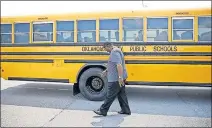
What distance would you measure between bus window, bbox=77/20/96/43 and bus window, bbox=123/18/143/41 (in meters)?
0.84

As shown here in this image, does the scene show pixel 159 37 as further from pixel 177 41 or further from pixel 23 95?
pixel 23 95

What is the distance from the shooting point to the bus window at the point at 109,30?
23.7ft

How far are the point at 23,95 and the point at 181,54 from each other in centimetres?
462

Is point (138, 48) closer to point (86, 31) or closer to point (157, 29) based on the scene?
point (157, 29)

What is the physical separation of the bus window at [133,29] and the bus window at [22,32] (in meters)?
2.80

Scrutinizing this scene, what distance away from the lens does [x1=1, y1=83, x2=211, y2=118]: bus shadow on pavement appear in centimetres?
635

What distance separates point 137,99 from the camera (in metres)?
7.47

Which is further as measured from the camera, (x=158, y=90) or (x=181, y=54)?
(x=158, y=90)

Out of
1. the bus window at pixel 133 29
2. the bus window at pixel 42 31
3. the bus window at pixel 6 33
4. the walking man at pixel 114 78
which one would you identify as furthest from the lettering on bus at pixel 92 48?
the bus window at pixel 6 33

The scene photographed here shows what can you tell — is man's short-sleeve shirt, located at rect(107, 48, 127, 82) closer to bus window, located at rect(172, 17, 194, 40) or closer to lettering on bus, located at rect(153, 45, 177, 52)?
lettering on bus, located at rect(153, 45, 177, 52)

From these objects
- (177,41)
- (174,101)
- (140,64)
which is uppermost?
(177,41)

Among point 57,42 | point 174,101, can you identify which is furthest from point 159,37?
point 57,42

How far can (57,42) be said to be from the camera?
25.0ft

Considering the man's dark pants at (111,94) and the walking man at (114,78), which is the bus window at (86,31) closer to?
the walking man at (114,78)
